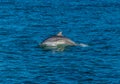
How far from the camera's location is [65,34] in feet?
213

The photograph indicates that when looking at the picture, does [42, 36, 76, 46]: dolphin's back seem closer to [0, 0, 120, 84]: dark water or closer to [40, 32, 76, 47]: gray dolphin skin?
[40, 32, 76, 47]: gray dolphin skin

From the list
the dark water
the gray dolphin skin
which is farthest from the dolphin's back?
the dark water

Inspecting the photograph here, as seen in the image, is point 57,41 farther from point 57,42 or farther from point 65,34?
point 65,34

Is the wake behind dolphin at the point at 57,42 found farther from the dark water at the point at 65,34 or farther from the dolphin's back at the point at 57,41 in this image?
the dark water at the point at 65,34

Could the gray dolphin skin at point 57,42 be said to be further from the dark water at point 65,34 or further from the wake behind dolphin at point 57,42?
the dark water at point 65,34

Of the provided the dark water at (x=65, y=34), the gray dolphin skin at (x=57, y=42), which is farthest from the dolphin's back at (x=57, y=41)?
the dark water at (x=65, y=34)

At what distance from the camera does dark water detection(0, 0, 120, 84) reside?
46.6 m

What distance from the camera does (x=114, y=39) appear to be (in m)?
61.2

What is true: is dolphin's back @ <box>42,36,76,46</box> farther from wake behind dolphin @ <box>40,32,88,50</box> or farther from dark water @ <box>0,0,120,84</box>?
dark water @ <box>0,0,120,84</box>

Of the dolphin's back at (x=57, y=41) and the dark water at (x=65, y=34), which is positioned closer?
the dark water at (x=65, y=34)

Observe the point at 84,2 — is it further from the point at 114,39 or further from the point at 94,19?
the point at 114,39

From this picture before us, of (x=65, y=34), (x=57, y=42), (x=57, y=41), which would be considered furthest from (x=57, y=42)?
(x=65, y=34)

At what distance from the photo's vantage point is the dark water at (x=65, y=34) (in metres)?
46.6

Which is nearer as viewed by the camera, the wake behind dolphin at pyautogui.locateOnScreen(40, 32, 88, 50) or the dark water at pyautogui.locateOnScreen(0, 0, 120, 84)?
the dark water at pyautogui.locateOnScreen(0, 0, 120, 84)
